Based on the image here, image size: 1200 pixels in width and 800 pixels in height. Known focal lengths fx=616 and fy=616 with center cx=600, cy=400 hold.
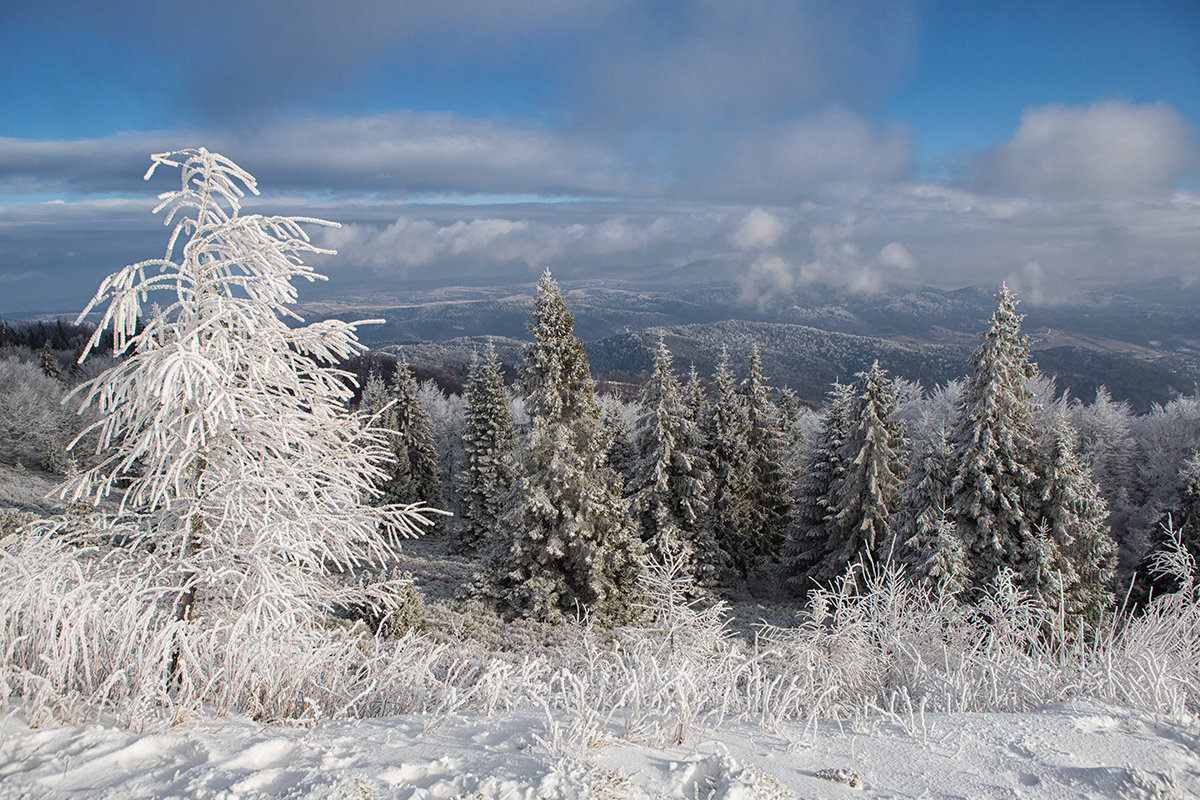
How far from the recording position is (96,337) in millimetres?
4336

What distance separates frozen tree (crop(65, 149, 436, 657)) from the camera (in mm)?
4746

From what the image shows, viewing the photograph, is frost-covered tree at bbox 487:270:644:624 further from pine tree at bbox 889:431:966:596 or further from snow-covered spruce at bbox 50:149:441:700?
snow-covered spruce at bbox 50:149:441:700

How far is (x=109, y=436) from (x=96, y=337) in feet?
3.00

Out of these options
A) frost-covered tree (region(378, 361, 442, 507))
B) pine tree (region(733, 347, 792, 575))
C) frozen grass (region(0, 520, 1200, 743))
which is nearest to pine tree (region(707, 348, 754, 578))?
pine tree (region(733, 347, 792, 575))

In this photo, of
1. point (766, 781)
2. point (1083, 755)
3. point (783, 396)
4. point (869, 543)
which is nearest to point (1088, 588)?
point (869, 543)

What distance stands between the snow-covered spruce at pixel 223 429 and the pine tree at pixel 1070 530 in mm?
18215

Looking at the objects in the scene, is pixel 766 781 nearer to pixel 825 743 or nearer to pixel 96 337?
pixel 825 743

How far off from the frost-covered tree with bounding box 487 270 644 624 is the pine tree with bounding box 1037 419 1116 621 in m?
11.3

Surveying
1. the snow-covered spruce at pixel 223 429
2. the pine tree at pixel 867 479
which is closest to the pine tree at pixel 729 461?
the pine tree at pixel 867 479

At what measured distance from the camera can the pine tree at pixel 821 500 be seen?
72.6ft

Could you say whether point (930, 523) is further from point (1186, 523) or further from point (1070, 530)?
point (1186, 523)

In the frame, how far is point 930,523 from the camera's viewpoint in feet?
56.8

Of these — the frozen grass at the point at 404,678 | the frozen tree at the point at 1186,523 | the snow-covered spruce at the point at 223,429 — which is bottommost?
the frozen tree at the point at 1186,523

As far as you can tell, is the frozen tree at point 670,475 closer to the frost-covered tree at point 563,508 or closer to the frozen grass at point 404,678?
the frost-covered tree at point 563,508
